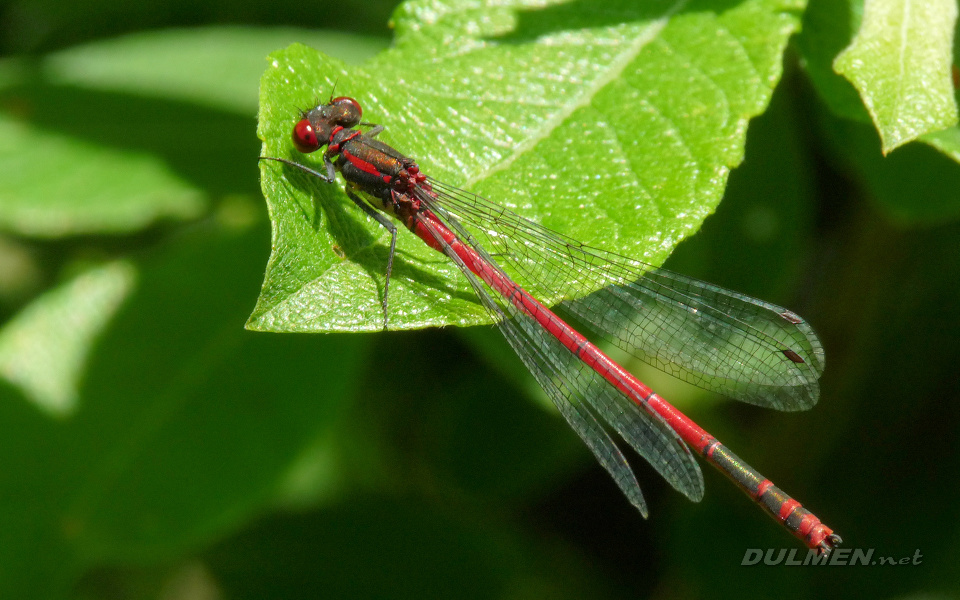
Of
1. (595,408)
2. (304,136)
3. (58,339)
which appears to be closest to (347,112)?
(304,136)

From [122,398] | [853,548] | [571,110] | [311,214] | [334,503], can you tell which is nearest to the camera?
[311,214]

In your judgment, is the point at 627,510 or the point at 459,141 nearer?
the point at 459,141

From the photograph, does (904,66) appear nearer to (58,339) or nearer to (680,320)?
(680,320)

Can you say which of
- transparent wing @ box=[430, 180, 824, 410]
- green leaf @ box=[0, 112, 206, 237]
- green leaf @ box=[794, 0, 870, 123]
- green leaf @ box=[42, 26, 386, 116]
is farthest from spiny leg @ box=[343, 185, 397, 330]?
green leaf @ box=[794, 0, 870, 123]

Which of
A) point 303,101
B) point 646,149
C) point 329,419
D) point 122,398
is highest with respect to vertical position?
point 303,101

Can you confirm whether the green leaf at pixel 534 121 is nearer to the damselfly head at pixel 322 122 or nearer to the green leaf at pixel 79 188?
the damselfly head at pixel 322 122

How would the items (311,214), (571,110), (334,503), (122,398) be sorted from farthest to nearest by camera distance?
(334,503) < (122,398) < (571,110) < (311,214)

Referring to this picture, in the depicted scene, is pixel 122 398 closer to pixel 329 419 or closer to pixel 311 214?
pixel 329 419

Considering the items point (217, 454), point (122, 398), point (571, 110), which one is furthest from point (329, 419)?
point (571, 110)

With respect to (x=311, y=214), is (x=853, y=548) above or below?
below
